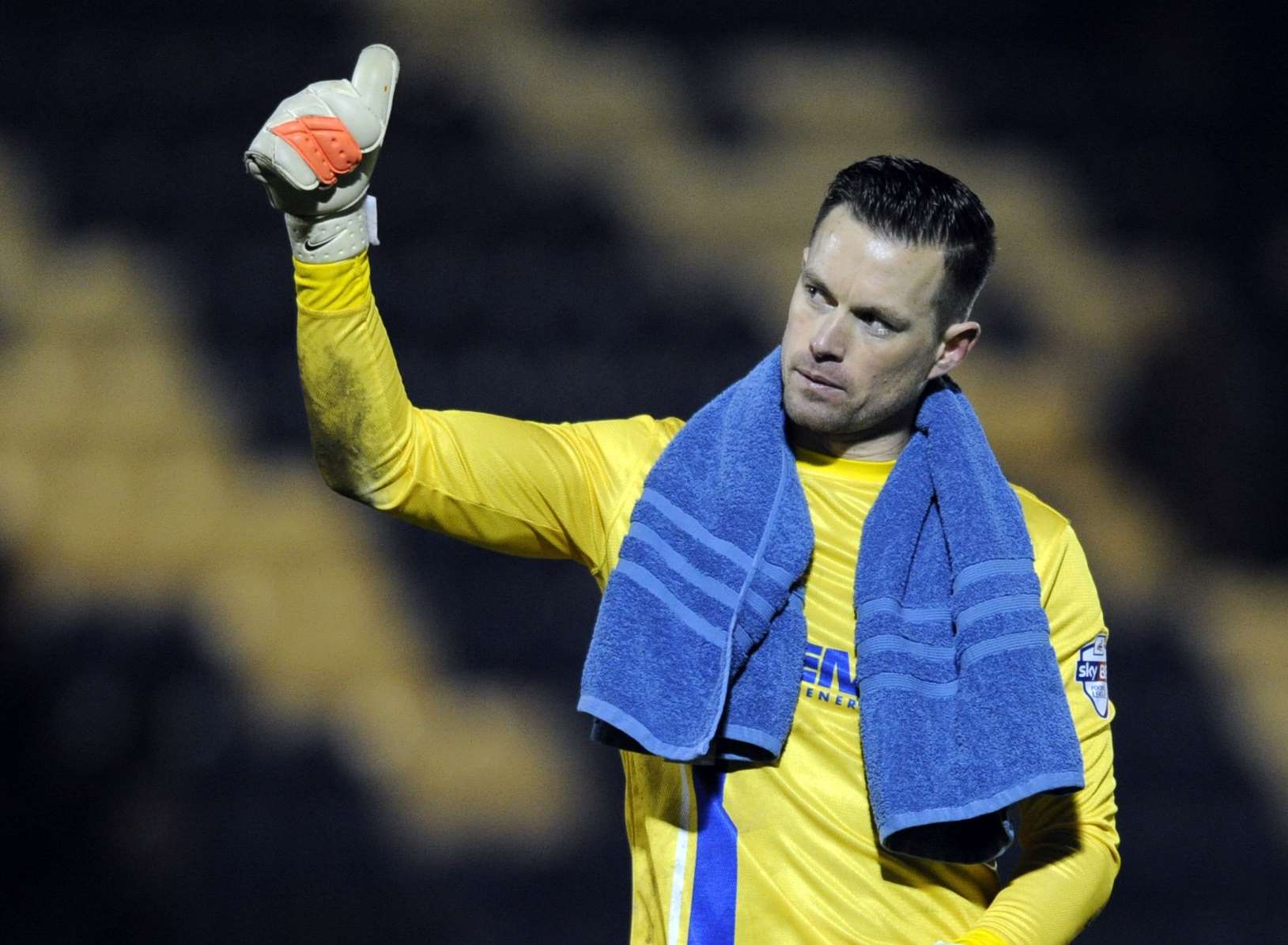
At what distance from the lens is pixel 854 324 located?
5.71 feet

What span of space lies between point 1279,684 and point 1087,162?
3.60ft

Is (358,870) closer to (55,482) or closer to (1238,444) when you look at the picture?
(55,482)

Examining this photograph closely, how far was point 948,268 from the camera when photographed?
5.84 ft

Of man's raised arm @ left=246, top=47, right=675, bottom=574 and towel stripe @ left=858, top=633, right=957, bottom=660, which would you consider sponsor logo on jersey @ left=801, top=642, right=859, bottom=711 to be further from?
man's raised arm @ left=246, top=47, right=675, bottom=574

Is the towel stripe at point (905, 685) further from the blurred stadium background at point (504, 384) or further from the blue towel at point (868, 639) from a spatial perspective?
the blurred stadium background at point (504, 384)

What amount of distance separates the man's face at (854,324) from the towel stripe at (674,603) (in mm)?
241

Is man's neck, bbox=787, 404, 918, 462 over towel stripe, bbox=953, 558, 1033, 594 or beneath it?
over

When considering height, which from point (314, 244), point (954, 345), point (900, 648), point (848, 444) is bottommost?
point (900, 648)

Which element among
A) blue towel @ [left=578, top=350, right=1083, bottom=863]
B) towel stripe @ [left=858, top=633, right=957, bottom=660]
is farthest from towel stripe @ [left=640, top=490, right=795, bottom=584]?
towel stripe @ [left=858, top=633, right=957, bottom=660]

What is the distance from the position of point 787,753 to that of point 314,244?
0.70m

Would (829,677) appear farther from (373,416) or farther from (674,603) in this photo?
(373,416)

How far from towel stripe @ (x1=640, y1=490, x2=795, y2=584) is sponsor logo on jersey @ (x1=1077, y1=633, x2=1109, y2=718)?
340 millimetres

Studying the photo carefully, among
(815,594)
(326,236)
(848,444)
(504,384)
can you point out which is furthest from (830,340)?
(504,384)

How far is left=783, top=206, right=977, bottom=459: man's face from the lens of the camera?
1.73 metres
